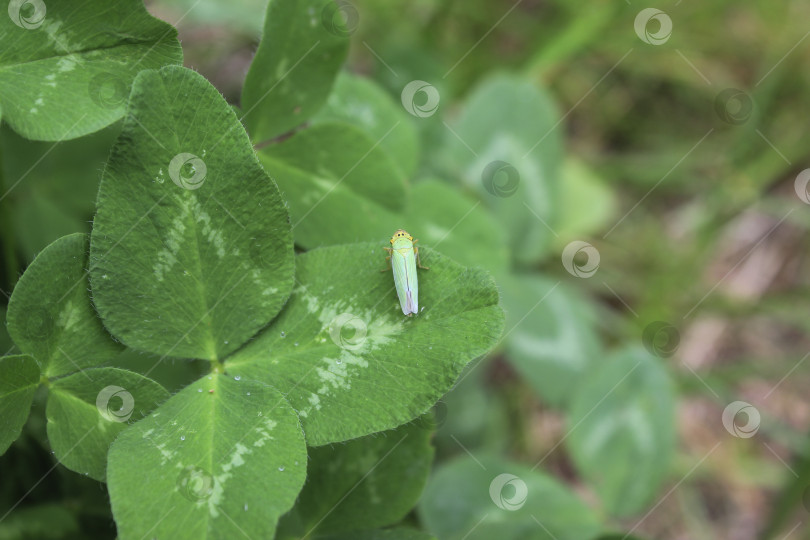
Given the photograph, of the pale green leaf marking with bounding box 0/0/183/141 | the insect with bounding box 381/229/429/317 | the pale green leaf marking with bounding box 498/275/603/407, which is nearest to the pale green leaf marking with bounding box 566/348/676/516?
the pale green leaf marking with bounding box 498/275/603/407

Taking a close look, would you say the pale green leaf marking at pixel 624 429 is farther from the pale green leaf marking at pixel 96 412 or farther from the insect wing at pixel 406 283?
the pale green leaf marking at pixel 96 412

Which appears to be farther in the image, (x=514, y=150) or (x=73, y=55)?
(x=514, y=150)

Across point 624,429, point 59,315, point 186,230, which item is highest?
point 186,230

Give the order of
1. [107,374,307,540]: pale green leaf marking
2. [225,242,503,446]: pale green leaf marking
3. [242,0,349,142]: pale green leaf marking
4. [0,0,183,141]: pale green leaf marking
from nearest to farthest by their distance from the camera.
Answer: [107,374,307,540]: pale green leaf marking < [225,242,503,446]: pale green leaf marking < [0,0,183,141]: pale green leaf marking < [242,0,349,142]: pale green leaf marking

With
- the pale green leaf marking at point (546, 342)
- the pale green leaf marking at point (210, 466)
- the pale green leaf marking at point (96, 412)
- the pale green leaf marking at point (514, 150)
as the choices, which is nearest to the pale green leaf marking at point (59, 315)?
the pale green leaf marking at point (96, 412)

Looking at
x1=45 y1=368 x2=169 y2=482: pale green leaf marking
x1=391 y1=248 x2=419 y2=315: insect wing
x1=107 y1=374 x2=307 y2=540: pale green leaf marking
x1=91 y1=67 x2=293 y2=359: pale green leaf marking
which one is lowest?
x1=45 y1=368 x2=169 y2=482: pale green leaf marking

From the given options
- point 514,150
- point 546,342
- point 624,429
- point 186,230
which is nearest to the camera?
point 186,230

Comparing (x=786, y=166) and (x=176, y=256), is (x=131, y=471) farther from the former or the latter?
(x=786, y=166)

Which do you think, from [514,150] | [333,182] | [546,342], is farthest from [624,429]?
[333,182]

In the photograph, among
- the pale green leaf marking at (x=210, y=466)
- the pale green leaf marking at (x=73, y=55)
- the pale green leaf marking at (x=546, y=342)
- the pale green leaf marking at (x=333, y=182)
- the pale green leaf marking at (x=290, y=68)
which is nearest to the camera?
the pale green leaf marking at (x=210, y=466)

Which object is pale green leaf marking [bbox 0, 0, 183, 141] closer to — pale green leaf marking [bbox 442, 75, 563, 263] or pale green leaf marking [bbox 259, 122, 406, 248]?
pale green leaf marking [bbox 259, 122, 406, 248]

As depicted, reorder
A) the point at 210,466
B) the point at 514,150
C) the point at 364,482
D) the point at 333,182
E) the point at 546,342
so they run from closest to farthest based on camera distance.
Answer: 1. the point at 210,466
2. the point at 364,482
3. the point at 333,182
4. the point at 546,342
5. the point at 514,150

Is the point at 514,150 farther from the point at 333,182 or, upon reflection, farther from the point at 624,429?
the point at 333,182

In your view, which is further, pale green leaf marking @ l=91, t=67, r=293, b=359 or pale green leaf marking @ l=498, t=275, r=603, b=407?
pale green leaf marking @ l=498, t=275, r=603, b=407
